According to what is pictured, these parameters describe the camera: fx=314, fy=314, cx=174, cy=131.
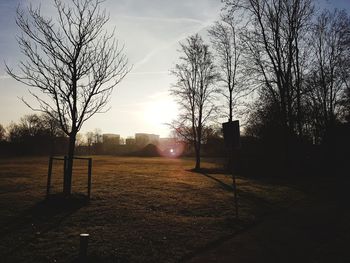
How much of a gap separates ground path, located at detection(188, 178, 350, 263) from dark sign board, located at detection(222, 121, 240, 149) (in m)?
2.37

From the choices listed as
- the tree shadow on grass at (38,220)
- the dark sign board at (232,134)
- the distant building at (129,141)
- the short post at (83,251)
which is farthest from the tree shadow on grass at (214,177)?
the distant building at (129,141)

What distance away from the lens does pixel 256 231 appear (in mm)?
8094

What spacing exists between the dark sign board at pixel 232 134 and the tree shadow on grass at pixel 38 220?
5.12 meters

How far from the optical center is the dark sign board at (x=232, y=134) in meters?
9.23

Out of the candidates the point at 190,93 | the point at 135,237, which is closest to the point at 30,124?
the point at 190,93

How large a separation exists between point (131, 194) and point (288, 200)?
22.0 ft

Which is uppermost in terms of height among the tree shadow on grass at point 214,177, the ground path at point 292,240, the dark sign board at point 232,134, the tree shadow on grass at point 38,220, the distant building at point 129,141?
the distant building at point 129,141

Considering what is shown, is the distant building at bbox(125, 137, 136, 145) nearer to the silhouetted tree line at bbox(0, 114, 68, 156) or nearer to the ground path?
the silhouetted tree line at bbox(0, 114, 68, 156)

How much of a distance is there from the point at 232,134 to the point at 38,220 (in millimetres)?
5901

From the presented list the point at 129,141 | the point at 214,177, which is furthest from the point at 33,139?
the point at 214,177

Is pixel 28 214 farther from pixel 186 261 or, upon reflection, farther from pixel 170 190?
pixel 170 190

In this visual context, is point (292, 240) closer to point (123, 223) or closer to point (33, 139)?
point (123, 223)

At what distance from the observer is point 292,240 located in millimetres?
7219

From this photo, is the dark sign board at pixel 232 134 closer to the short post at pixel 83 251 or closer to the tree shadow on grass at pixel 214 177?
the short post at pixel 83 251
